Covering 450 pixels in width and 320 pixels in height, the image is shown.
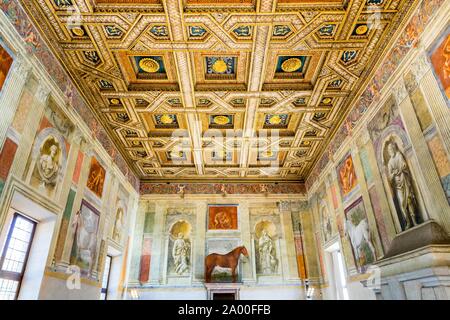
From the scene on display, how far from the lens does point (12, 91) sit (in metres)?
5.71

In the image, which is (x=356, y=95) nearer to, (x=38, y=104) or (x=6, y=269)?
(x=38, y=104)

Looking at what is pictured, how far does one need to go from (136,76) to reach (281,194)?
9420mm

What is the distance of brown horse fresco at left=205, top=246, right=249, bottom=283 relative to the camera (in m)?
13.3

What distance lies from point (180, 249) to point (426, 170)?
10779 mm

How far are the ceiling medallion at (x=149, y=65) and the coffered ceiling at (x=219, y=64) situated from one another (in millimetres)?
40

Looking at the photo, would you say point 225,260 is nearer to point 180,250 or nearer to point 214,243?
point 214,243

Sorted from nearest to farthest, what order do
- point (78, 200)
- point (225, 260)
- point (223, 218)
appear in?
point (78, 200), point (225, 260), point (223, 218)

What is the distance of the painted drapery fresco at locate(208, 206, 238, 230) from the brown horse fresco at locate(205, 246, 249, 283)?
121cm

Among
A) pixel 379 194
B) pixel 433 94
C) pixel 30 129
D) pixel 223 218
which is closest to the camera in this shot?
pixel 433 94

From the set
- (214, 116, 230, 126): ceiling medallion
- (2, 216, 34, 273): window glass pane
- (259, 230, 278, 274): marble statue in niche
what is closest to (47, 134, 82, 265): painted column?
(2, 216, 34, 273): window glass pane

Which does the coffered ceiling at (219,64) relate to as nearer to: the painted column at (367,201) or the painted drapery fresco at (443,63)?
the painted drapery fresco at (443,63)

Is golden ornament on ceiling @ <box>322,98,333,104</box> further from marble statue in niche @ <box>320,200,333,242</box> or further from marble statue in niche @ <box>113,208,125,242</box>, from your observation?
marble statue in niche @ <box>113,208,125,242</box>

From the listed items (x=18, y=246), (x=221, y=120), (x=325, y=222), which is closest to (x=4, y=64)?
(x=18, y=246)

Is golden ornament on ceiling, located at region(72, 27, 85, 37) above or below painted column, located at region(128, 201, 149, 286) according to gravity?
above
